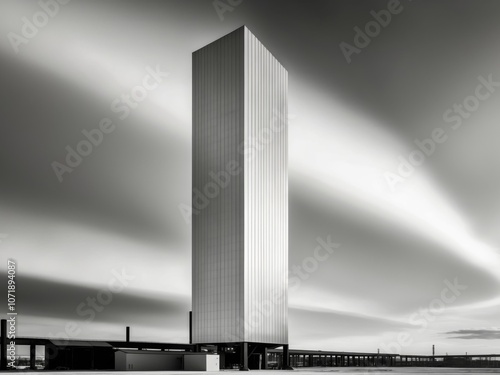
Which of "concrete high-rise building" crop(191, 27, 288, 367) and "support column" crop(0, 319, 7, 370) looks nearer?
"support column" crop(0, 319, 7, 370)

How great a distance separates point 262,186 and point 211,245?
1153cm

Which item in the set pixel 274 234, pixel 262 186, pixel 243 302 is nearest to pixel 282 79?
pixel 262 186

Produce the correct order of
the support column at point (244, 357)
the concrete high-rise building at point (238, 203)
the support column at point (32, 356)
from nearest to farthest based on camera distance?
1. the support column at point (32, 356)
2. the support column at point (244, 357)
3. the concrete high-rise building at point (238, 203)

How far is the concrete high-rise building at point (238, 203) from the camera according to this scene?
260 ft

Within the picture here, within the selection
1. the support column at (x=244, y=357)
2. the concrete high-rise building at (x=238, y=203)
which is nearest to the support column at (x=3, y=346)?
the concrete high-rise building at (x=238, y=203)

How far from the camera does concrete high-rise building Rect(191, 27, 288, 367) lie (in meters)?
79.1

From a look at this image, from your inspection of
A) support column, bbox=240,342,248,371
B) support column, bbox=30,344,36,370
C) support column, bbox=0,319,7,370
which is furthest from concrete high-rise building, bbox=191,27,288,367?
support column, bbox=0,319,7,370

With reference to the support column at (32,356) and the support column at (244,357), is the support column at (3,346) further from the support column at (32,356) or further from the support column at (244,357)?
the support column at (244,357)

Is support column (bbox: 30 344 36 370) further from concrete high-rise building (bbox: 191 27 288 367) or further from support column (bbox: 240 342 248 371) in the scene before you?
support column (bbox: 240 342 248 371)

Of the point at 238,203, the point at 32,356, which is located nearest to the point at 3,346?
the point at 32,356

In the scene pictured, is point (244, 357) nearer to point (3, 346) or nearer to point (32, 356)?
point (32, 356)

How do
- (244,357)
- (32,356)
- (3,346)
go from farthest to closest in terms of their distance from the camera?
1. (3,346)
2. (244,357)
3. (32,356)

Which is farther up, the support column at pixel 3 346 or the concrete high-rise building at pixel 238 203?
the concrete high-rise building at pixel 238 203

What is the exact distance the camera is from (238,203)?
80062 mm
